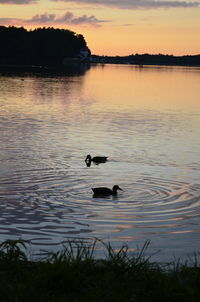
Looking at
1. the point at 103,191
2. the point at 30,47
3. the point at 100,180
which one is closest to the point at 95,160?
the point at 100,180

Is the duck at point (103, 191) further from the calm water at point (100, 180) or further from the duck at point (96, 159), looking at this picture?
the duck at point (96, 159)

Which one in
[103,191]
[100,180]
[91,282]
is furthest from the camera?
[100,180]

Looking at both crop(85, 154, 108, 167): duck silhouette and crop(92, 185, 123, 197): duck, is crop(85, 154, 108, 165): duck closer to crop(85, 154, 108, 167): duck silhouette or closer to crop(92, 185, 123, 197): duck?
crop(85, 154, 108, 167): duck silhouette

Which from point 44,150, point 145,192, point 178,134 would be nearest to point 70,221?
point 145,192

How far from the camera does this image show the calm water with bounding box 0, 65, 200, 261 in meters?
10.7

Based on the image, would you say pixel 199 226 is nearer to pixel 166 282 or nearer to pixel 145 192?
pixel 145 192

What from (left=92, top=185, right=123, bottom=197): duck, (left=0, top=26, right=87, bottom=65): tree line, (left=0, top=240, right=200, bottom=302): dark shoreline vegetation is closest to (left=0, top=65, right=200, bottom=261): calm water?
(left=92, top=185, right=123, bottom=197): duck

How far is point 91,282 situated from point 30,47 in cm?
16355

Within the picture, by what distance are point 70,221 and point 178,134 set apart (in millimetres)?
16637

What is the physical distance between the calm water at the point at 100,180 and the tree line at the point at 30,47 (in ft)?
434

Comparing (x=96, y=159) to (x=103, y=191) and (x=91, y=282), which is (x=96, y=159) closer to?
(x=103, y=191)

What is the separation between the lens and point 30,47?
16525 centimetres

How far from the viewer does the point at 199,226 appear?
37.8 feet

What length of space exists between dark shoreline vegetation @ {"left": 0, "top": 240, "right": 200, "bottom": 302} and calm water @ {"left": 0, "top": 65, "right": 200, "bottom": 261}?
2587 mm
